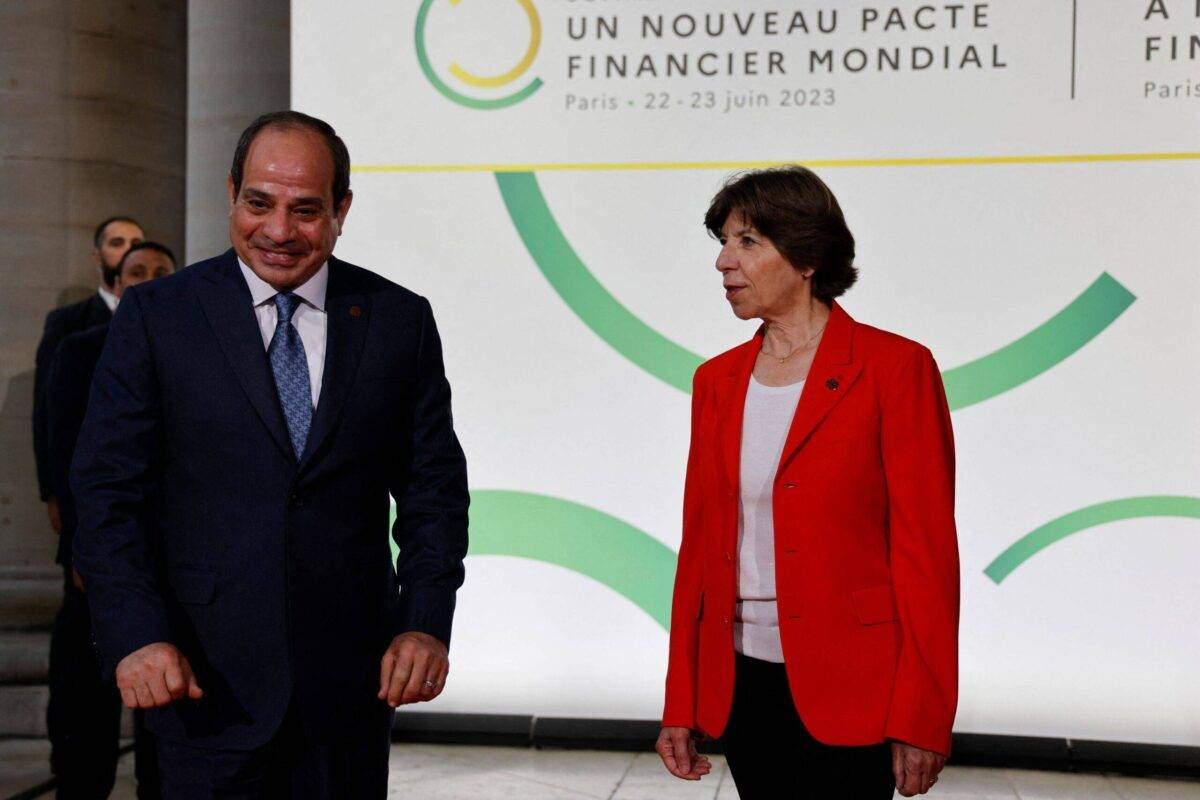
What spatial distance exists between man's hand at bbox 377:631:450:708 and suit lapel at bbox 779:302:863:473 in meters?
0.60

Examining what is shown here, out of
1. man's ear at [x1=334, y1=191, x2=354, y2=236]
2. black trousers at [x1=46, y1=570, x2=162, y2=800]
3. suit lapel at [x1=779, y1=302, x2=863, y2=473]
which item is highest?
man's ear at [x1=334, y1=191, x2=354, y2=236]

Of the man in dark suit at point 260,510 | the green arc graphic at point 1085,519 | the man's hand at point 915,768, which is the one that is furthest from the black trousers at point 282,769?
the green arc graphic at point 1085,519

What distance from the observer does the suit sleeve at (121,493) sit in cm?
183

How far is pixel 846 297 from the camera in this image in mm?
4418

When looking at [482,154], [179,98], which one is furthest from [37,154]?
[482,154]

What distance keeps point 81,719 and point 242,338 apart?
2393 millimetres

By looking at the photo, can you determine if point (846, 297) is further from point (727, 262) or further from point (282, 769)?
point (282, 769)

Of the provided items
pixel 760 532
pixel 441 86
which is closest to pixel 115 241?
pixel 441 86

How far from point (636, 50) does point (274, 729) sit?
10.2ft

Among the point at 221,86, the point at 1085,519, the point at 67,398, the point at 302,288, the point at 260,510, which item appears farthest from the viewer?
the point at 221,86

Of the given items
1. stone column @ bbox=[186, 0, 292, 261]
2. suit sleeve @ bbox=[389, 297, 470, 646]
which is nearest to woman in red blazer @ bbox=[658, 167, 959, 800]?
suit sleeve @ bbox=[389, 297, 470, 646]

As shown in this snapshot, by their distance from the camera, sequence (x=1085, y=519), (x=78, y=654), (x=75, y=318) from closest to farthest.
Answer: (x=78, y=654) → (x=1085, y=519) → (x=75, y=318)

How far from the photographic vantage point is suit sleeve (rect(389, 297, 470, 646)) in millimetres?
2014

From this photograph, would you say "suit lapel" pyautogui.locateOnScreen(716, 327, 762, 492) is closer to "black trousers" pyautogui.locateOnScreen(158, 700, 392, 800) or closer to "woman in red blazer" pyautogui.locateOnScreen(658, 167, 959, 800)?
"woman in red blazer" pyautogui.locateOnScreen(658, 167, 959, 800)
